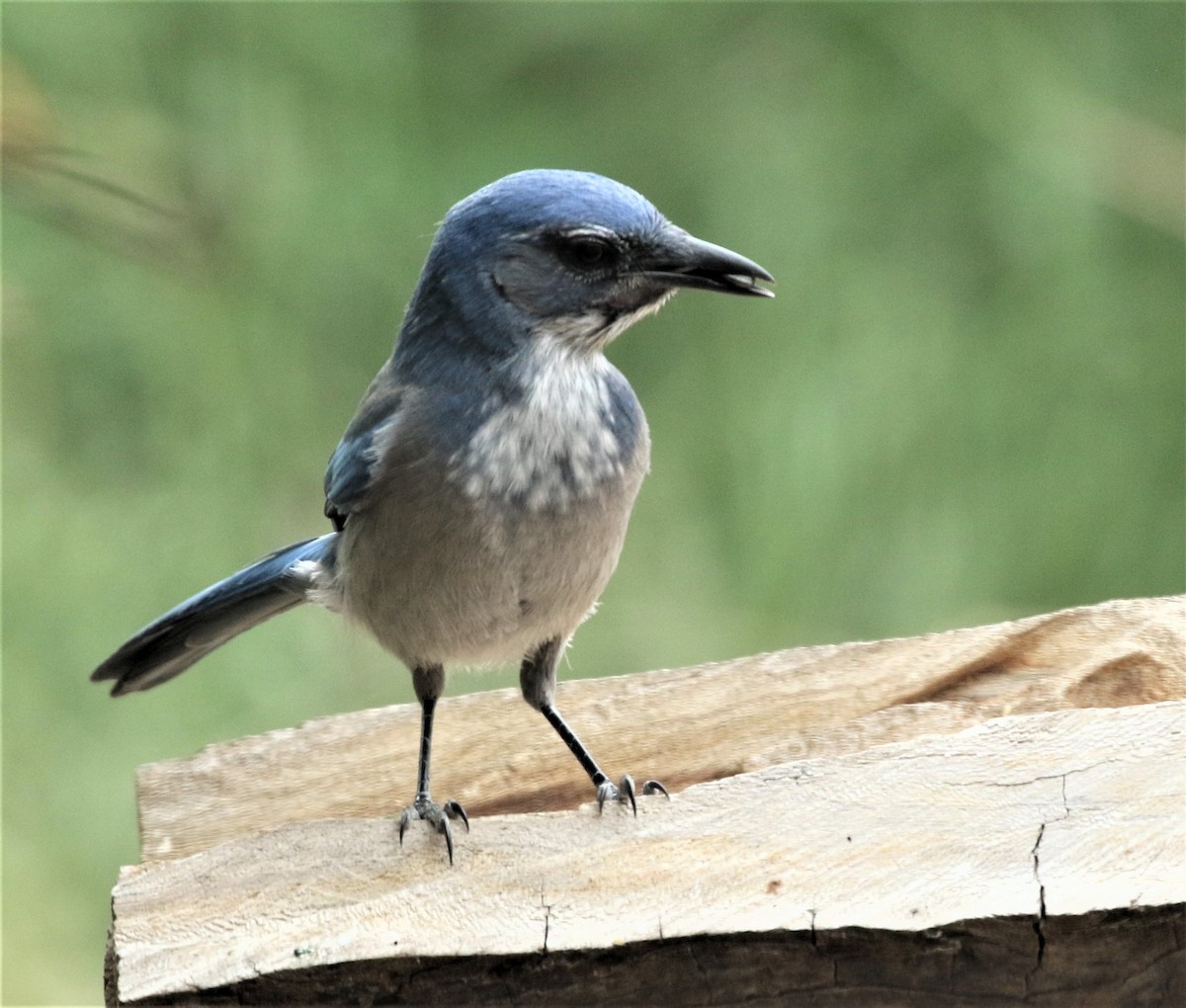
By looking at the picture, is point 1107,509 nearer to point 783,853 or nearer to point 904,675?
point 904,675

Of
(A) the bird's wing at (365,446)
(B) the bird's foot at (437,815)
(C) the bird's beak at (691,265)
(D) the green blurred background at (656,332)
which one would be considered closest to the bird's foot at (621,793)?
(B) the bird's foot at (437,815)

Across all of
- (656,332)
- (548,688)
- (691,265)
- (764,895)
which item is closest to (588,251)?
(691,265)

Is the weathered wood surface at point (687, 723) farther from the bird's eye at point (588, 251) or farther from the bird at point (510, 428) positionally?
the bird's eye at point (588, 251)

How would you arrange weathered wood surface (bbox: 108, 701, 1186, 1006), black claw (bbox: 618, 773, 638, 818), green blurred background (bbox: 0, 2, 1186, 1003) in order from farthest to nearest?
1. green blurred background (bbox: 0, 2, 1186, 1003)
2. black claw (bbox: 618, 773, 638, 818)
3. weathered wood surface (bbox: 108, 701, 1186, 1006)

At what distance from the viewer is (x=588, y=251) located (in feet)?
8.25

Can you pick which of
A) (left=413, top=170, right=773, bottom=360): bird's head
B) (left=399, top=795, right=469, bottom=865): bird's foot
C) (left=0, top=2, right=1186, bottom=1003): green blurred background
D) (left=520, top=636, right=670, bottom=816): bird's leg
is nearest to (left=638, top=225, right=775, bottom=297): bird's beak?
(left=413, top=170, right=773, bottom=360): bird's head

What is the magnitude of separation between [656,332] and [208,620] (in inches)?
49.5

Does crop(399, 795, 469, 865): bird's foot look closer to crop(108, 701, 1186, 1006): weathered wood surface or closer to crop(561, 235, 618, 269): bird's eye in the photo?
crop(108, 701, 1186, 1006): weathered wood surface

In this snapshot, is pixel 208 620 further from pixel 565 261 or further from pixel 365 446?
pixel 565 261

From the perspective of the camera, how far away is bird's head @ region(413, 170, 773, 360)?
2490 millimetres

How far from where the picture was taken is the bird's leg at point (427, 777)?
2.45m

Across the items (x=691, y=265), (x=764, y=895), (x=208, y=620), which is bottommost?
(x=764, y=895)

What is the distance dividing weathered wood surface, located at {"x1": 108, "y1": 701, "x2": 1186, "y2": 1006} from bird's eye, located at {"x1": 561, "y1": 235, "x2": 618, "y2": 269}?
738 mm

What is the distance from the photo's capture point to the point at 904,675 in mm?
2793
